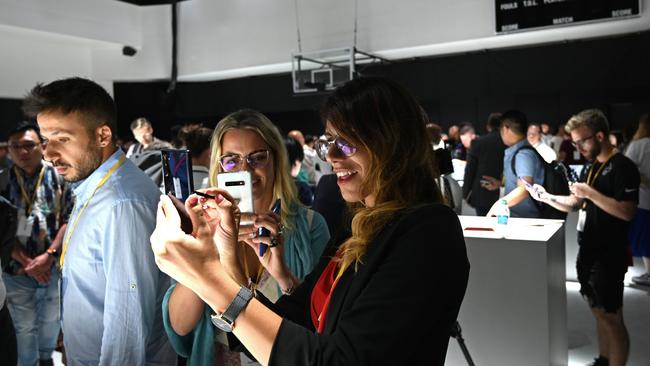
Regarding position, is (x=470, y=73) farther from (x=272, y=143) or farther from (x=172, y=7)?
(x=272, y=143)

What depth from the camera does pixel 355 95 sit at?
110cm

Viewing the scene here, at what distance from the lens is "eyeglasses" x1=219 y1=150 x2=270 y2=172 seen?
1.86 m

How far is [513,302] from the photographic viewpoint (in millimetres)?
2773

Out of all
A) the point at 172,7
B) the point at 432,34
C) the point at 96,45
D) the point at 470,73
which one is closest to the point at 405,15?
the point at 432,34

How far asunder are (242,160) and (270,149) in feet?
0.39

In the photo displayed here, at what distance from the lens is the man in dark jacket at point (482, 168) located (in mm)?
5438

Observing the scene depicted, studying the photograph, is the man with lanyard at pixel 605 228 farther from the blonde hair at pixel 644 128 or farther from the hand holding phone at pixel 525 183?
the blonde hair at pixel 644 128

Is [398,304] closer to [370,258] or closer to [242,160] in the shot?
[370,258]

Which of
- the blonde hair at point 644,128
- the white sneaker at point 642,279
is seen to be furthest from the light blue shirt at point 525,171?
the white sneaker at point 642,279

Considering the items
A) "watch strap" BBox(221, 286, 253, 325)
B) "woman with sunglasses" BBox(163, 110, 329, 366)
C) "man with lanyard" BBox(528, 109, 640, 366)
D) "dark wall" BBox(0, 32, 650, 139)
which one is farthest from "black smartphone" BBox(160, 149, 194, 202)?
"dark wall" BBox(0, 32, 650, 139)

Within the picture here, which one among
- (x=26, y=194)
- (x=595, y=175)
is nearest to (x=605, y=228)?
(x=595, y=175)

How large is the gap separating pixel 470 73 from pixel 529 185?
5749 millimetres

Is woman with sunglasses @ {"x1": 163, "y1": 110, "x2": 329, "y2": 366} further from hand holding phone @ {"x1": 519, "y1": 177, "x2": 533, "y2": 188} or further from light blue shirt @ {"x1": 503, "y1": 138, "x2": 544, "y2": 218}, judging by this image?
light blue shirt @ {"x1": 503, "y1": 138, "x2": 544, "y2": 218}

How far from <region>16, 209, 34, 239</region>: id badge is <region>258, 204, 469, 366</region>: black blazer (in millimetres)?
3118
